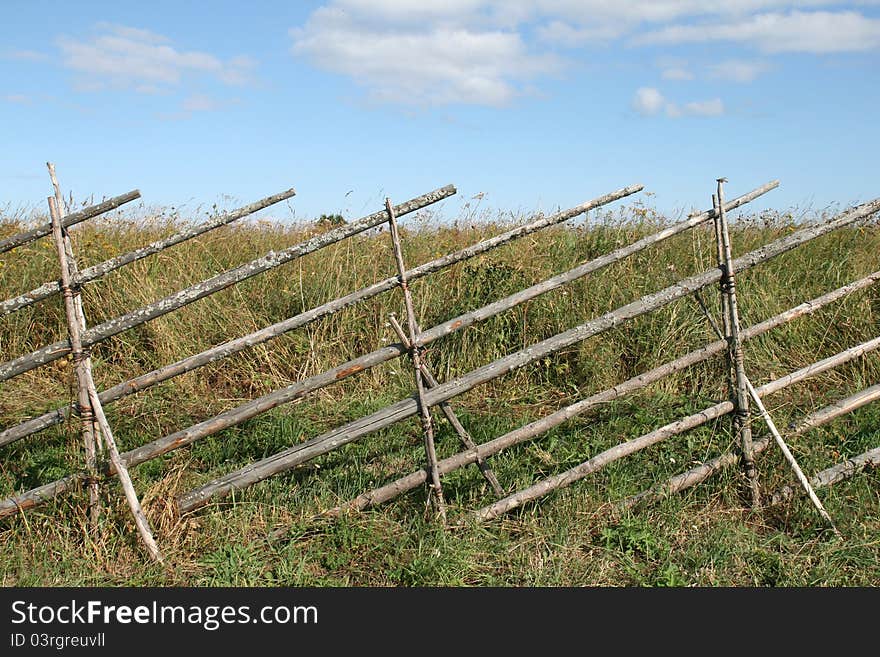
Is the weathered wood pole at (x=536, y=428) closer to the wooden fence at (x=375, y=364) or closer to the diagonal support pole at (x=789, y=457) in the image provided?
the wooden fence at (x=375, y=364)

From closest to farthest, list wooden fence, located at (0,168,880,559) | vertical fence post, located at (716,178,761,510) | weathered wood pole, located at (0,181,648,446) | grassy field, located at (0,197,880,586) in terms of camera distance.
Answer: grassy field, located at (0,197,880,586)
wooden fence, located at (0,168,880,559)
weathered wood pole, located at (0,181,648,446)
vertical fence post, located at (716,178,761,510)

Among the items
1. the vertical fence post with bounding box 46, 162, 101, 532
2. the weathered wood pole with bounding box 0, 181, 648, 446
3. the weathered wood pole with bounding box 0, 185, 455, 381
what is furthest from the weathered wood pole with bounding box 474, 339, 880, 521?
the vertical fence post with bounding box 46, 162, 101, 532

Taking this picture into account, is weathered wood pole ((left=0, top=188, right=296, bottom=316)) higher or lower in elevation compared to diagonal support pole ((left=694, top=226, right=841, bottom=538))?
higher

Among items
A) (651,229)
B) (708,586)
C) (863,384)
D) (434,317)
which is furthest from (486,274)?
(708,586)

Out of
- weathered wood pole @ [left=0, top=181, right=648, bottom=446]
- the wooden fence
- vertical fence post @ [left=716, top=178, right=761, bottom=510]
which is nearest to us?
the wooden fence

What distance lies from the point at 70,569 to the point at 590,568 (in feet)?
6.72

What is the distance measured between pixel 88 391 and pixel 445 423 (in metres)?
1.94

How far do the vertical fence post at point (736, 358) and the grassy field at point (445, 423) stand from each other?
0.09m

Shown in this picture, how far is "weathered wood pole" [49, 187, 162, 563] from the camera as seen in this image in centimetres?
322

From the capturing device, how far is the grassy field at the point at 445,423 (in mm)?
3174

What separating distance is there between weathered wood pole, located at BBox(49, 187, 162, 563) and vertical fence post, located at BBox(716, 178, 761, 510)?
2599 millimetres

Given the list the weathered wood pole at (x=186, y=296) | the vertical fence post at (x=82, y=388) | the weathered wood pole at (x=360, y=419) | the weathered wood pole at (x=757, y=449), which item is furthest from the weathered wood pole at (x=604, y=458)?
the vertical fence post at (x=82, y=388)

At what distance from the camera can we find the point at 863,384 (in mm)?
4836

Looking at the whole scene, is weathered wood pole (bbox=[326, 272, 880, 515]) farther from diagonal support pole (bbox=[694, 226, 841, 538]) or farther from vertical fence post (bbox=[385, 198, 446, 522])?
diagonal support pole (bbox=[694, 226, 841, 538])
